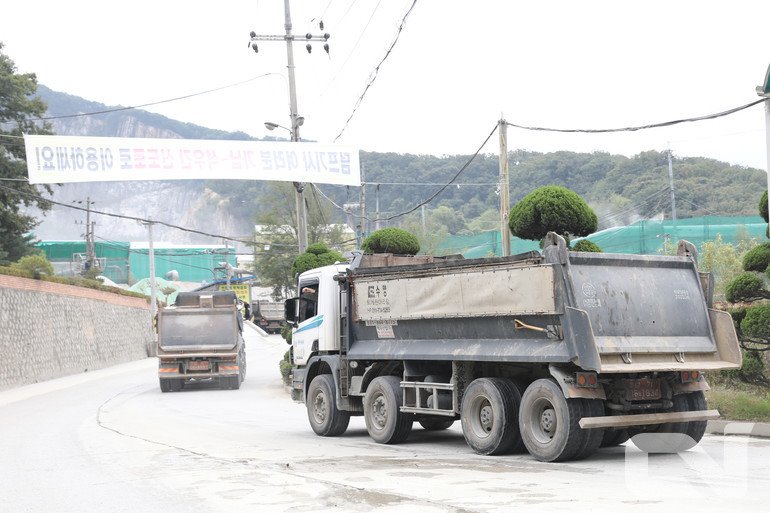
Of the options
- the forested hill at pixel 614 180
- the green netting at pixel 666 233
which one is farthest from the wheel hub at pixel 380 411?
the forested hill at pixel 614 180

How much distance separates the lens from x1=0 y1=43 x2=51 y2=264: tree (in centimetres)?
5025

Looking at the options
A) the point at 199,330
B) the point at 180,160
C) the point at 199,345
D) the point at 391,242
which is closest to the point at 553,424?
the point at 391,242

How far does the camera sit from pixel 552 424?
37.0ft

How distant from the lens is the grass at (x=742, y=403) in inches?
555

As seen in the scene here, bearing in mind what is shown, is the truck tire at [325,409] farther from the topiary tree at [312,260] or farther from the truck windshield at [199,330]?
the truck windshield at [199,330]

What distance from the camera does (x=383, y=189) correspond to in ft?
256

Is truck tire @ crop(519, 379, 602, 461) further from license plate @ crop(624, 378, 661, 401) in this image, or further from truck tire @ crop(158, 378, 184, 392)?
truck tire @ crop(158, 378, 184, 392)

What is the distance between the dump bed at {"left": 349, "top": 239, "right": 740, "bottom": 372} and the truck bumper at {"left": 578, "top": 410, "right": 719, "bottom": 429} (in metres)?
0.66

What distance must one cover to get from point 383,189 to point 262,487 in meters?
68.8

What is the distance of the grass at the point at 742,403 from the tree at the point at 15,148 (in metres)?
41.2

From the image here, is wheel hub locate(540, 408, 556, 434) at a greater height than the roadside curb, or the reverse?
wheel hub locate(540, 408, 556, 434)

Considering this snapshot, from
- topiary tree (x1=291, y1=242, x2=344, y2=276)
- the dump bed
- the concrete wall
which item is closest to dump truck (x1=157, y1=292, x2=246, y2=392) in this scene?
topiary tree (x1=291, y1=242, x2=344, y2=276)

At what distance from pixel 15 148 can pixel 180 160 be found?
28511mm

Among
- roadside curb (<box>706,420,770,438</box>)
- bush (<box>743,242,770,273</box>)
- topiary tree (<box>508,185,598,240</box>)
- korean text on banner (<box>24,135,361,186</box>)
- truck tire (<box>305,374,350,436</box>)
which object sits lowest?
roadside curb (<box>706,420,770,438</box>)
